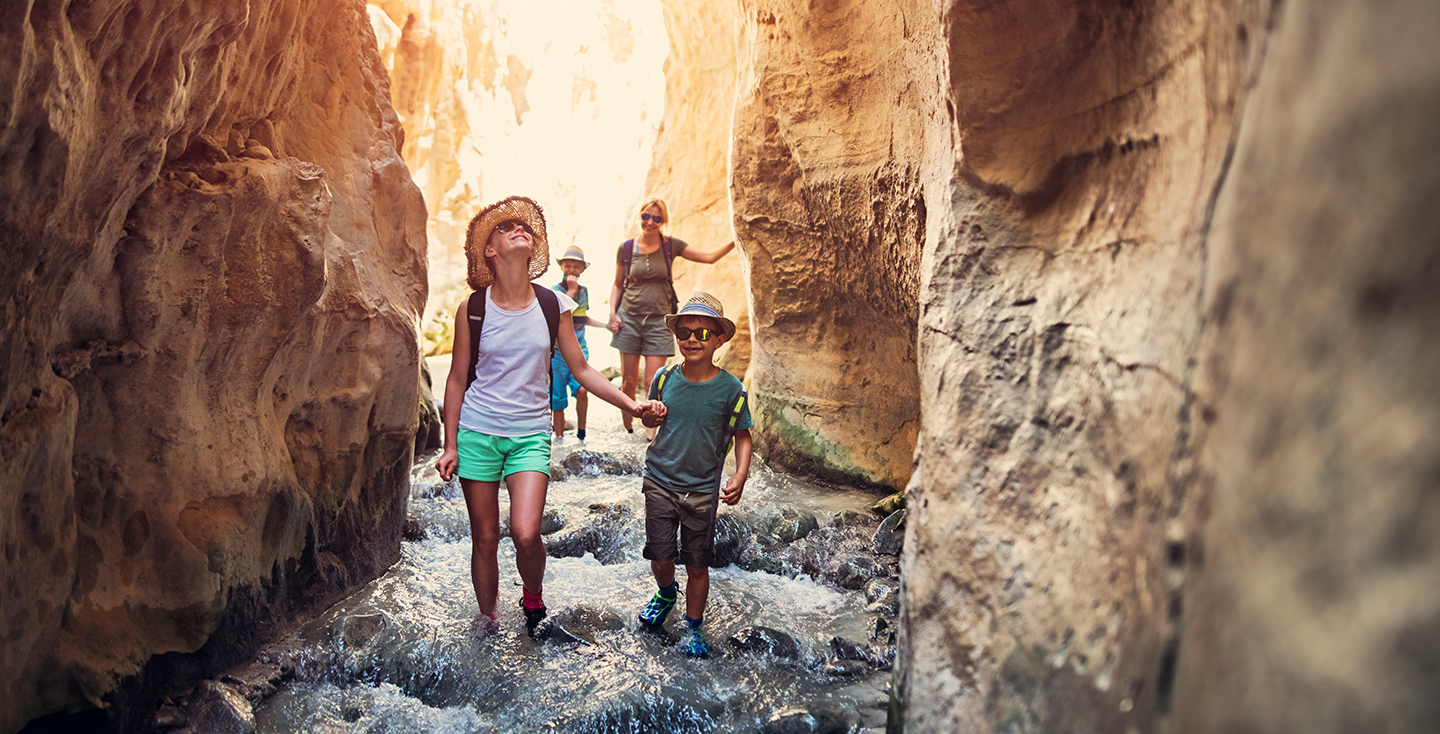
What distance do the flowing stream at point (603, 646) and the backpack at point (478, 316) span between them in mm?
1171

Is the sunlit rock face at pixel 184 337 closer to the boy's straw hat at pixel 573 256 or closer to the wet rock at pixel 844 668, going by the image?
the wet rock at pixel 844 668

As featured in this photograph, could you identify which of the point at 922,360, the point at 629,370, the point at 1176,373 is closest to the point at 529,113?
the point at 629,370

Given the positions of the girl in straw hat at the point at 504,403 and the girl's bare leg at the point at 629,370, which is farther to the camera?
the girl's bare leg at the point at 629,370

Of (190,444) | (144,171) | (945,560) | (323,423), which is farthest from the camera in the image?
(323,423)

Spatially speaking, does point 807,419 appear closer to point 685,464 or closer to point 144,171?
point 685,464

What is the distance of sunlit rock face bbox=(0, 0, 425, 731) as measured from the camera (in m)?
2.41

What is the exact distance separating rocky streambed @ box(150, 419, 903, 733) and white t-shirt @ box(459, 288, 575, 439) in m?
0.93

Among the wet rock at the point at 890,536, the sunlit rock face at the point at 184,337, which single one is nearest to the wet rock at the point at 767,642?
the wet rock at the point at 890,536

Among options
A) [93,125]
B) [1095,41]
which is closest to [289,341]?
[93,125]

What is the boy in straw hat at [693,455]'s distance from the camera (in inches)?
149

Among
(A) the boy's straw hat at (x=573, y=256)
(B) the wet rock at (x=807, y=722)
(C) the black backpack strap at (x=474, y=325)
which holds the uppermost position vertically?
(A) the boy's straw hat at (x=573, y=256)

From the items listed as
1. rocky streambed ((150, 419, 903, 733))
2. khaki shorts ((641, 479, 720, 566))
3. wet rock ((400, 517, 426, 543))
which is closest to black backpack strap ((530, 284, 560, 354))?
khaki shorts ((641, 479, 720, 566))

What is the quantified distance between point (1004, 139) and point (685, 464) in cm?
189

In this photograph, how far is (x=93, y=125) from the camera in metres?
2.41
